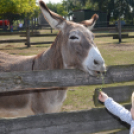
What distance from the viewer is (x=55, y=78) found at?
2264mm

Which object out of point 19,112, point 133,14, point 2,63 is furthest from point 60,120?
point 133,14

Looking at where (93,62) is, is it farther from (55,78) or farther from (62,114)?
(62,114)

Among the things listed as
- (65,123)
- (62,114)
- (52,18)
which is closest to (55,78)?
(62,114)

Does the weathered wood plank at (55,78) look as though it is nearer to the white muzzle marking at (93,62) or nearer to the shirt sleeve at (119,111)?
the white muzzle marking at (93,62)

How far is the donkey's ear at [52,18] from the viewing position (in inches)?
116

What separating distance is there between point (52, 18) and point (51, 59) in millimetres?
646

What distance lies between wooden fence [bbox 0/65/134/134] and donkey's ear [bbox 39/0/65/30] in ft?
3.73

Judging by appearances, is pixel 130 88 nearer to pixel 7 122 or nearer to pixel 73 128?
pixel 73 128

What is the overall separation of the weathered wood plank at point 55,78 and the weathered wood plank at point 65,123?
1.13ft

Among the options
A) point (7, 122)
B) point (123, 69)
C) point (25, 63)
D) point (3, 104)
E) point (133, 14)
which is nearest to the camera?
point (7, 122)

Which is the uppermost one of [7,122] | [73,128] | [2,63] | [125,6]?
[125,6]

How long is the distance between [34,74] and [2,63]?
1619 millimetres

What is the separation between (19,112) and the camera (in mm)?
3262

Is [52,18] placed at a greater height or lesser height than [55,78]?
greater
